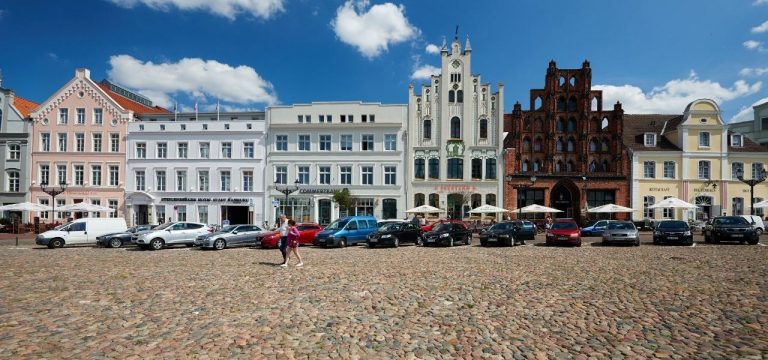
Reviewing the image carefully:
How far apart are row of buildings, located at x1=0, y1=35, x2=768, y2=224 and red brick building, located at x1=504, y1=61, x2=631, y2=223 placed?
0.35 feet

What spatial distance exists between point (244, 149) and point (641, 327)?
4123 centimetres

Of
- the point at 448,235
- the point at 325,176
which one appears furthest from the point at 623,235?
the point at 325,176

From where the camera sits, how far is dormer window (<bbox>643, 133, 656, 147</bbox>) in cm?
4344

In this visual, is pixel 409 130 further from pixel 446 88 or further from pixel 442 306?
pixel 442 306

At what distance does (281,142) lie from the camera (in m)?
43.7

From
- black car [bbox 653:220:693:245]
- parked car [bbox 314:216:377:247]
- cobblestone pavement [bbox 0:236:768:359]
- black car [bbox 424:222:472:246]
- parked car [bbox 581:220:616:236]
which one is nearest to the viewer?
cobblestone pavement [bbox 0:236:768:359]

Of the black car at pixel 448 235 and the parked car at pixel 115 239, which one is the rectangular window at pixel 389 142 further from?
the parked car at pixel 115 239

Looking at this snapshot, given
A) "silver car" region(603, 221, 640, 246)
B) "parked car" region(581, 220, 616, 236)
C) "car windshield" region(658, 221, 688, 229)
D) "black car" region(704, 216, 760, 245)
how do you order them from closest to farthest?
"silver car" region(603, 221, 640, 246)
"black car" region(704, 216, 760, 245)
"car windshield" region(658, 221, 688, 229)
"parked car" region(581, 220, 616, 236)

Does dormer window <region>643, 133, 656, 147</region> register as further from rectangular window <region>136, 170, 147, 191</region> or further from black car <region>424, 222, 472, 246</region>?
rectangular window <region>136, 170, 147, 191</region>

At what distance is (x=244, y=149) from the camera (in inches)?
1710

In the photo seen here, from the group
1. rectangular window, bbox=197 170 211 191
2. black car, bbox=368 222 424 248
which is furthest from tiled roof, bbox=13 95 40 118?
black car, bbox=368 222 424 248

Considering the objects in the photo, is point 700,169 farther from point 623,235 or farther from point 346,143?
point 346,143

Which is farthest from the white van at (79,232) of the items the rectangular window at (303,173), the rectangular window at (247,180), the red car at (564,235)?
the red car at (564,235)

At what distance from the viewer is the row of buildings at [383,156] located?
4253cm
